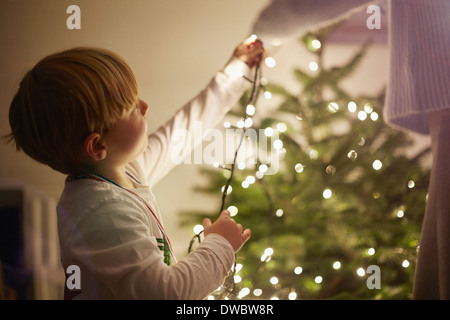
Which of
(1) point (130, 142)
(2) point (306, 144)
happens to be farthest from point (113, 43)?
(2) point (306, 144)

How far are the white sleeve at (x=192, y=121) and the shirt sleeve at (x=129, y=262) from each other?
0.63 ft

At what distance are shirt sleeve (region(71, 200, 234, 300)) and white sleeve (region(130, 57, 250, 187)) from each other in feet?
0.63

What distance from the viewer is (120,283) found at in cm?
52

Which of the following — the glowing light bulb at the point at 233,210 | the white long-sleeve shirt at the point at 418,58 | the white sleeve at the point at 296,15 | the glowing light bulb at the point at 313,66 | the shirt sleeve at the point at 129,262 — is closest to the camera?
the shirt sleeve at the point at 129,262

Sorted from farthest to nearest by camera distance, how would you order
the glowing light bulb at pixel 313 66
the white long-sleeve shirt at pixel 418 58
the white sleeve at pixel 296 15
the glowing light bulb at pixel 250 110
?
1. the glowing light bulb at pixel 313 66
2. the glowing light bulb at pixel 250 110
3. the white sleeve at pixel 296 15
4. the white long-sleeve shirt at pixel 418 58

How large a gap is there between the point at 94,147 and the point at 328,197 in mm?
676

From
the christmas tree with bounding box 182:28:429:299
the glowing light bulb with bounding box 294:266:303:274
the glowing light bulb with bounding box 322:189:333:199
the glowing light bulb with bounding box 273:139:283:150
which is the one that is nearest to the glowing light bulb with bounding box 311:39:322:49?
the christmas tree with bounding box 182:28:429:299

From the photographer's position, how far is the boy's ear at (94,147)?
1.85 ft

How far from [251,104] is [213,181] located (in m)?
0.27

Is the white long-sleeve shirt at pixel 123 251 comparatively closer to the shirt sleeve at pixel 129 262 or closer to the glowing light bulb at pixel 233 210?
the shirt sleeve at pixel 129 262

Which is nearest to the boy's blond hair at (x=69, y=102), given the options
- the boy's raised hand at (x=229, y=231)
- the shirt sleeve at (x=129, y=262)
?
the shirt sleeve at (x=129, y=262)

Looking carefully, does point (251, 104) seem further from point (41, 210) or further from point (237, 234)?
point (41, 210)

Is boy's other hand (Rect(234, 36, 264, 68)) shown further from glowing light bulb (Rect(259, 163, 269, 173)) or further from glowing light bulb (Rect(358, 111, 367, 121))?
glowing light bulb (Rect(358, 111, 367, 121))

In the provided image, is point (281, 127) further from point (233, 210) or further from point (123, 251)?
point (123, 251)
